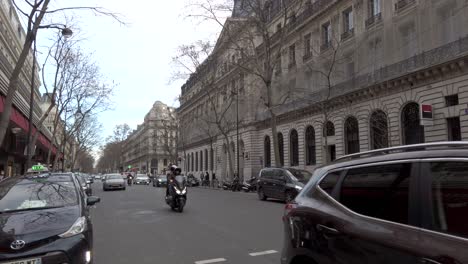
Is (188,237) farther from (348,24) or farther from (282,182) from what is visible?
(348,24)

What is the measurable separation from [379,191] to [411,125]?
2711 cm

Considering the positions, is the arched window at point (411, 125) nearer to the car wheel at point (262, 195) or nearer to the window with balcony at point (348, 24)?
the window with balcony at point (348, 24)

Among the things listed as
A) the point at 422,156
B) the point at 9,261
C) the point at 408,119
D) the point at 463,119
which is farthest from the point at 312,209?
the point at 408,119

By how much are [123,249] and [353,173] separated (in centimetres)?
657

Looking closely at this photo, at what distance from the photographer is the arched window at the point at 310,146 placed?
39812 millimetres

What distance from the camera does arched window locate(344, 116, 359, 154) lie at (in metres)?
33.8

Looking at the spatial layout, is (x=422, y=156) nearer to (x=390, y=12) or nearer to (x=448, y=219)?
(x=448, y=219)

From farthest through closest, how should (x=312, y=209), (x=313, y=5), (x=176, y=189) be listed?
1. (x=313, y=5)
2. (x=176, y=189)
3. (x=312, y=209)

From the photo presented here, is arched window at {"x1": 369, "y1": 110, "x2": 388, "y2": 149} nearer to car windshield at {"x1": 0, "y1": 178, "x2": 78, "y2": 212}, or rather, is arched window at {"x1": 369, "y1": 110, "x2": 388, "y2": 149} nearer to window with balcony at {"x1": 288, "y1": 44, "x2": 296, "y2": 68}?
window with balcony at {"x1": 288, "y1": 44, "x2": 296, "y2": 68}

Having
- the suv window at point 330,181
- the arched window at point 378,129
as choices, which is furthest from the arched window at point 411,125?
the suv window at point 330,181

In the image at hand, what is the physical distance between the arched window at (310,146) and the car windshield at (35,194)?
33681mm

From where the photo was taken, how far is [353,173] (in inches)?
145

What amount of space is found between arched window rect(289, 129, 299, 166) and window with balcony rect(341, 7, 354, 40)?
11.4m

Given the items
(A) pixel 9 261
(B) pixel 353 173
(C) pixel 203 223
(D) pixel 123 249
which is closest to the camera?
(B) pixel 353 173
